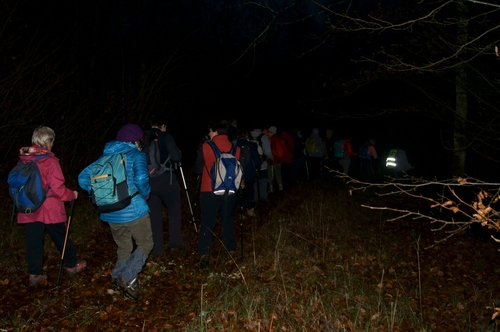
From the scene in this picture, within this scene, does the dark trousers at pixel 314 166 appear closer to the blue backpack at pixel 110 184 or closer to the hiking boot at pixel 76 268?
the hiking boot at pixel 76 268

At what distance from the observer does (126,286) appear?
540 centimetres

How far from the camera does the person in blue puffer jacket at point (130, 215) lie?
5293 mm

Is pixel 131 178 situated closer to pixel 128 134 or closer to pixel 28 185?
pixel 128 134

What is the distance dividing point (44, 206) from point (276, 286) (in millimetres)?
3265

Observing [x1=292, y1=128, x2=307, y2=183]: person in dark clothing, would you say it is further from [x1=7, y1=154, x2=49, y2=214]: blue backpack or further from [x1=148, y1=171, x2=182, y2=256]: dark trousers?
[x1=7, y1=154, x2=49, y2=214]: blue backpack

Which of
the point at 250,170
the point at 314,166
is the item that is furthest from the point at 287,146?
the point at 250,170

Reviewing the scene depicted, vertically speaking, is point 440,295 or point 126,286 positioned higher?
point 126,286

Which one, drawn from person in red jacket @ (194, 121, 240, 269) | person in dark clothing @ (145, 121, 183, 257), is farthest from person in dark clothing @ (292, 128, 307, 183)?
person in red jacket @ (194, 121, 240, 269)

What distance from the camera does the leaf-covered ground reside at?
5012 millimetres

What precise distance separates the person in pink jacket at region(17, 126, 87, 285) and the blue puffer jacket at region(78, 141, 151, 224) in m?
0.57

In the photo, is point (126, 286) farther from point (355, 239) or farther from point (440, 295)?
point (355, 239)

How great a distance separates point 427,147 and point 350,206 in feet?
53.0

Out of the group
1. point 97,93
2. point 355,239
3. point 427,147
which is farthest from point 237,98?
point 355,239

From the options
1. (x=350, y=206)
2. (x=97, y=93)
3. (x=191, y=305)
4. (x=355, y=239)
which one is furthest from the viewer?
(x=97, y=93)
